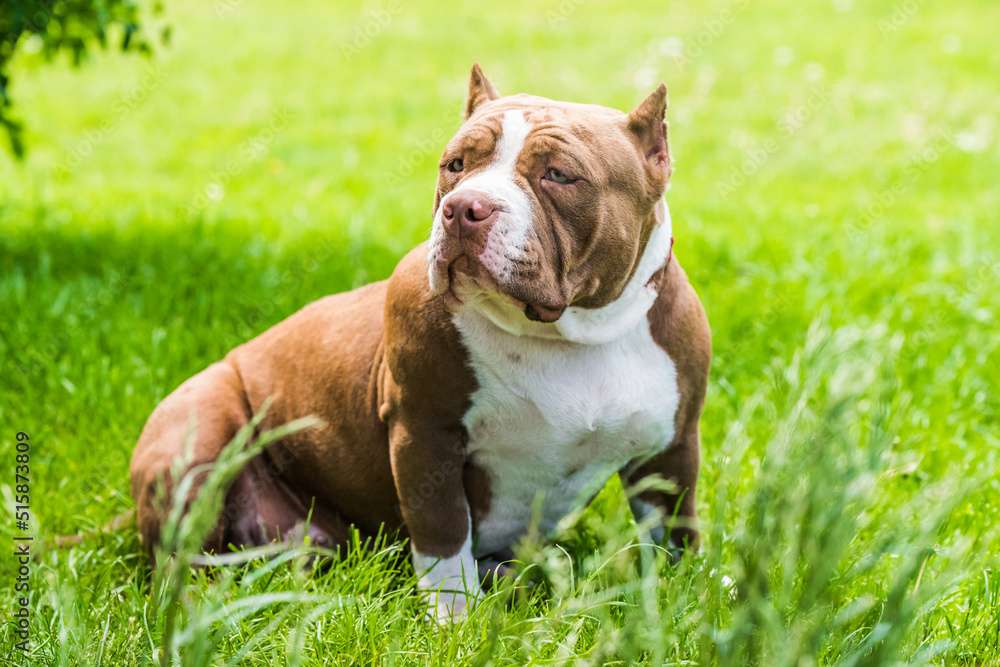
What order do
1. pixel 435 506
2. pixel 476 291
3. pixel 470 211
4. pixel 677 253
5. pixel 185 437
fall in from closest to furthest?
pixel 470 211, pixel 476 291, pixel 435 506, pixel 185 437, pixel 677 253

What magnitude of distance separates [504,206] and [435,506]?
809 millimetres

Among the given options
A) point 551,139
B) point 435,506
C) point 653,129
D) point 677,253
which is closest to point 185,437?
point 435,506

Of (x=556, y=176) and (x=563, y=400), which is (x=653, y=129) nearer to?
(x=556, y=176)

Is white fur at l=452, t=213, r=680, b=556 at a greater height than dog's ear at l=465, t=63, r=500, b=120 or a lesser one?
lesser

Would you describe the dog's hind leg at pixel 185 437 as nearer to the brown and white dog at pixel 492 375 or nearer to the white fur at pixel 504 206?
the brown and white dog at pixel 492 375

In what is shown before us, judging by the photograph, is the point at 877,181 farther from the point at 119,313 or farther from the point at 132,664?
the point at 132,664

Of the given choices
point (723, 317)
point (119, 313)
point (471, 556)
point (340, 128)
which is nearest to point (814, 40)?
point (340, 128)

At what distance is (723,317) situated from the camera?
4.07 meters

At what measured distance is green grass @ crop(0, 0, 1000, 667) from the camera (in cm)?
147

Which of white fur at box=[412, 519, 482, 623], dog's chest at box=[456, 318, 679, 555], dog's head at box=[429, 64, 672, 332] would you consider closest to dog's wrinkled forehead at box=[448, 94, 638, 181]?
dog's head at box=[429, 64, 672, 332]

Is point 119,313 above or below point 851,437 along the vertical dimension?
below

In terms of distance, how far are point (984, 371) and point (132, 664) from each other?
3327 millimetres

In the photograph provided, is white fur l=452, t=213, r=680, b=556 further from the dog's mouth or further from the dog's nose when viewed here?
the dog's nose

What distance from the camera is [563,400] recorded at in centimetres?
229
